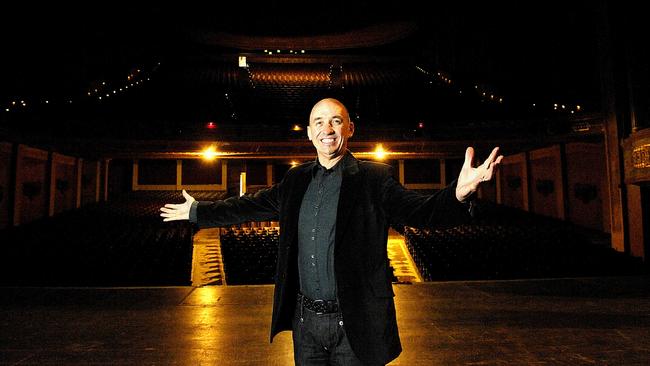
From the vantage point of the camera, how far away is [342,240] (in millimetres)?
1073

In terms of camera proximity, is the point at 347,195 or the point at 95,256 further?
the point at 95,256

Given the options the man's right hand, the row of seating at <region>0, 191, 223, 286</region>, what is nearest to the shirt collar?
the man's right hand

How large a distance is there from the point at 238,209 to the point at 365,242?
1.81ft

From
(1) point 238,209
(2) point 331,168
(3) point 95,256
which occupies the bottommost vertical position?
(3) point 95,256

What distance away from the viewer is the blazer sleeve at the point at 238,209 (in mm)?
1372

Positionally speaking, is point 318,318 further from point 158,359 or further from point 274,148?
point 274,148

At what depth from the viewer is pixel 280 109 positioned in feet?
53.7

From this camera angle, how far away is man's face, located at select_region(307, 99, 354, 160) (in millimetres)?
1131

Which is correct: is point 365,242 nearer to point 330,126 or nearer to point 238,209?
point 330,126

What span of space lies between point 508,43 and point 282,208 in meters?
14.6

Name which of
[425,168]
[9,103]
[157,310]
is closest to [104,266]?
[157,310]

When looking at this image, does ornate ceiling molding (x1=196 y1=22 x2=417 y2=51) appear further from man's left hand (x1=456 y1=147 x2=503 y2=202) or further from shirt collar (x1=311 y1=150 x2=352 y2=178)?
man's left hand (x1=456 y1=147 x2=503 y2=202)

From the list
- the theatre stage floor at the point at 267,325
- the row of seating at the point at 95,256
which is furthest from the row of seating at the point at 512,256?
the row of seating at the point at 95,256

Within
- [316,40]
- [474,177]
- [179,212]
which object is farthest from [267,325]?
[316,40]
